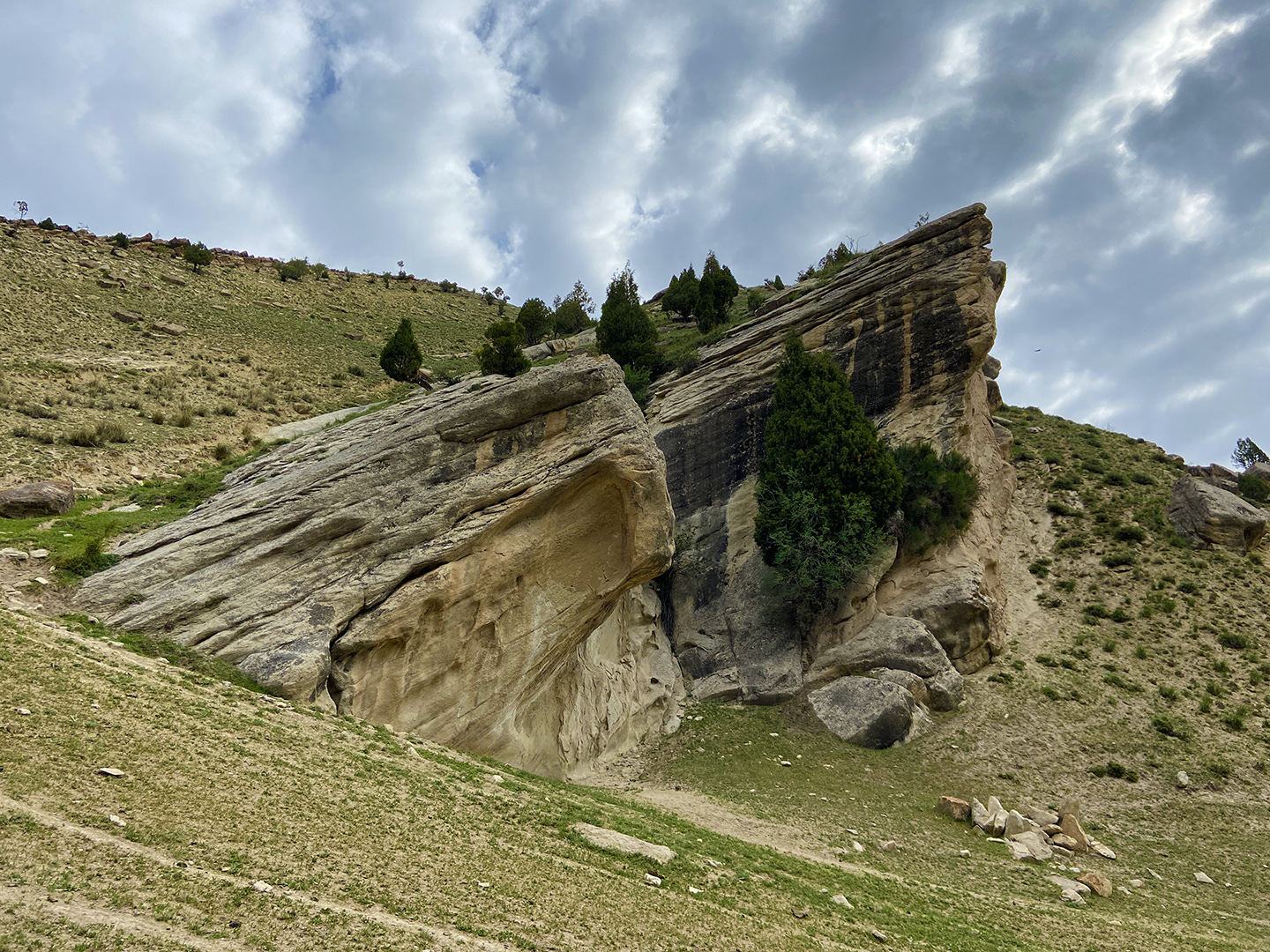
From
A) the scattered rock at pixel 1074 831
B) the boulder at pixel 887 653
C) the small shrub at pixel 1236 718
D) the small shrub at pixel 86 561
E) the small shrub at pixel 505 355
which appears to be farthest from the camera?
the small shrub at pixel 505 355

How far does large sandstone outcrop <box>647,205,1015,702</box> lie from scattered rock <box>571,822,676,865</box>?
18040 mm

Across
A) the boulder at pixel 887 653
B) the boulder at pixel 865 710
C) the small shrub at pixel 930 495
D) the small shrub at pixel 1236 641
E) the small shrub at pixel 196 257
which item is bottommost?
the boulder at pixel 865 710

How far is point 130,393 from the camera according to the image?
33.8 m

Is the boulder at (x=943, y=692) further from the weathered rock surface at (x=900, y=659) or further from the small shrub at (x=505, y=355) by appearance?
the small shrub at (x=505, y=355)

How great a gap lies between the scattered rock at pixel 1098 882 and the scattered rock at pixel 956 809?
416 centimetres

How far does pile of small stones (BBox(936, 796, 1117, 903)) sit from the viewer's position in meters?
19.0

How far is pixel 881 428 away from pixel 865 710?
1501 cm

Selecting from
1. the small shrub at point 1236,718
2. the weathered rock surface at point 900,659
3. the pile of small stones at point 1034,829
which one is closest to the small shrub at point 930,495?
Result: the weathered rock surface at point 900,659

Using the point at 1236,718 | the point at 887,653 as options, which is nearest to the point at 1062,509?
the point at 1236,718

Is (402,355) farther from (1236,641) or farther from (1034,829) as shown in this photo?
(1236,641)

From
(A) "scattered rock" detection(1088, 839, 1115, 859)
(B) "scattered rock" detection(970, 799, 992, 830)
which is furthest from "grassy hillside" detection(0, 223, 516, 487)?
(A) "scattered rock" detection(1088, 839, 1115, 859)

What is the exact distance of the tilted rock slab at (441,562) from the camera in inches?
677

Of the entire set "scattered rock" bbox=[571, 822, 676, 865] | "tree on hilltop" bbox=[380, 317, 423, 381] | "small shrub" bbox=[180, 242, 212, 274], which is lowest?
"scattered rock" bbox=[571, 822, 676, 865]

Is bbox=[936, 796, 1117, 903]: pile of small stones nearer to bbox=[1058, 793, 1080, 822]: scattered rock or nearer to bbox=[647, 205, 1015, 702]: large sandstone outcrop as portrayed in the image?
bbox=[1058, 793, 1080, 822]: scattered rock
